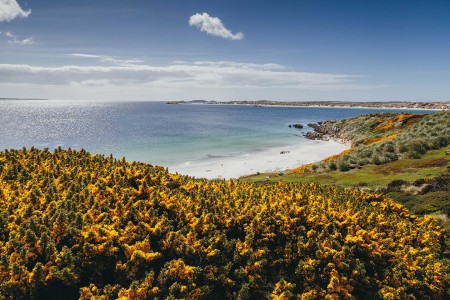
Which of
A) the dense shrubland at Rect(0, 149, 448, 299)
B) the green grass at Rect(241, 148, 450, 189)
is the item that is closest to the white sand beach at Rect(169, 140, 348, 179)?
the green grass at Rect(241, 148, 450, 189)

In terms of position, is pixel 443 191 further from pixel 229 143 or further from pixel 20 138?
pixel 20 138

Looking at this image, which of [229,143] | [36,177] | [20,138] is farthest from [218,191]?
[20,138]

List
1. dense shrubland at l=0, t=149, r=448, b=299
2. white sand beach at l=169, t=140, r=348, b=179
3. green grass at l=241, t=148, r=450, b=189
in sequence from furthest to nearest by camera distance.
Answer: white sand beach at l=169, t=140, r=348, b=179, green grass at l=241, t=148, r=450, b=189, dense shrubland at l=0, t=149, r=448, b=299

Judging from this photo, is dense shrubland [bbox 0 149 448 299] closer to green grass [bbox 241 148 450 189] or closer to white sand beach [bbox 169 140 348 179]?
green grass [bbox 241 148 450 189]

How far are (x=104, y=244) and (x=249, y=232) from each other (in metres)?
4.72

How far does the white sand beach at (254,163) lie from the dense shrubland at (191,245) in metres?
35.6

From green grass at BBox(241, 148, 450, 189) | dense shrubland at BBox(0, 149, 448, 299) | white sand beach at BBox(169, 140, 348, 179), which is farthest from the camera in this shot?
white sand beach at BBox(169, 140, 348, 179)

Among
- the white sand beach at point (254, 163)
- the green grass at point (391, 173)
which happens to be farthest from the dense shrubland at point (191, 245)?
the white sand beach at point (254, 163)

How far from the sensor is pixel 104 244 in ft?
31.2

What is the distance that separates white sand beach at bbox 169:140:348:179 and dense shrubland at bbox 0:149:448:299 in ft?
117

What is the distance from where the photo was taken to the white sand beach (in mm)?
54469

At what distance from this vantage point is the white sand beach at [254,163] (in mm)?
54469

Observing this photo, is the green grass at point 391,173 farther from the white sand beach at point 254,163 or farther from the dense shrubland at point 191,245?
the white sand beach at point 254,163

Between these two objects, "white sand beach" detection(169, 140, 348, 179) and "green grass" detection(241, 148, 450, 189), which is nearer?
"green grass" detection(241, 148, 450, 189)
